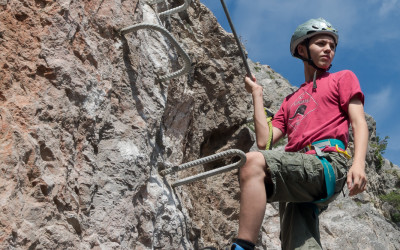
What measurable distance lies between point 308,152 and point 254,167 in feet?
2.15

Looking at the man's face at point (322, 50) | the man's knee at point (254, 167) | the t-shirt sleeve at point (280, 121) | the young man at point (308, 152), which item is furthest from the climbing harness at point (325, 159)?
the man's face at point (322, 50)

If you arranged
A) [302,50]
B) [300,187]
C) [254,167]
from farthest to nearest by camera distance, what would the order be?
1. [302,50]
2. [300,187]
3. [254,167]

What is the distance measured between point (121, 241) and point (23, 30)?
161 centimetres

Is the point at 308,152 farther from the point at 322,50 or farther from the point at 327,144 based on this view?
the point at 322,50

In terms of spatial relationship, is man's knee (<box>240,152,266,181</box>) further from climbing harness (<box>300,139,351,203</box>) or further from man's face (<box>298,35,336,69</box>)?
man's face (<box>298,35,336,69</box>)

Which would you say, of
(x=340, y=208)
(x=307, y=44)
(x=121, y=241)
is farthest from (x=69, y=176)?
(x=340, y=208)

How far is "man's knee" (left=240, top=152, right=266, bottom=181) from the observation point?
432 centimetres

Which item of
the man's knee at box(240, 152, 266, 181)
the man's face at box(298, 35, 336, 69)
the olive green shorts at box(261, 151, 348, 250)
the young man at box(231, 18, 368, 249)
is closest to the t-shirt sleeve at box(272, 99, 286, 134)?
the young man at box(231, 18, 368, 249)

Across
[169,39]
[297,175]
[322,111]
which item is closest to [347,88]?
[322,111]

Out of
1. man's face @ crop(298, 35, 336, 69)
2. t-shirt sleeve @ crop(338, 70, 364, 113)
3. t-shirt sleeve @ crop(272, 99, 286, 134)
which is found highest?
man's face @ crop(298, 35, 336, 69)

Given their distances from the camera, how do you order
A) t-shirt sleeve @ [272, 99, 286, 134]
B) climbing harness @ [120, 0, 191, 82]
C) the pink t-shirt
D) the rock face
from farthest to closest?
t-shirt sleeve @ [272, 99, 286, 134], the pink t-shirt, climbing harness @ [120, 0, 191, 82], the rock face

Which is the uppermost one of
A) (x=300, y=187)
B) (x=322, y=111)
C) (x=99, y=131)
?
(x=322, y=111)

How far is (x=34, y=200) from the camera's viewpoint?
10.4ft

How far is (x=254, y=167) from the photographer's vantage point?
171 inches
